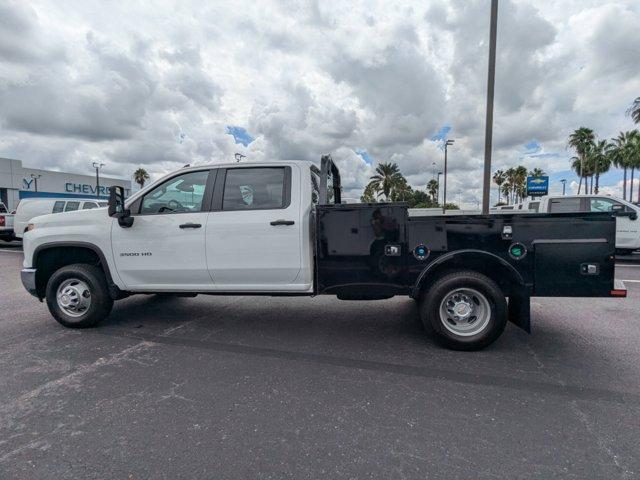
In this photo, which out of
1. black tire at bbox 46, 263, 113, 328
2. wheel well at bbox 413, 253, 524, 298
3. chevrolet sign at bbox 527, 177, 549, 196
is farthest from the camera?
chevrolet sign at bbox 527, 177, 549, 196

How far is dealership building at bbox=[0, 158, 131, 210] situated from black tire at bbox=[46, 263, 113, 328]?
38.9m

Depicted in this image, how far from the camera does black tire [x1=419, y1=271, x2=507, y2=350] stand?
3783mm

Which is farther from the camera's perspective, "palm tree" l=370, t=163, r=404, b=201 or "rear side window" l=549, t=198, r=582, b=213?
"palm tree" l=370, t=163, r=404, b=201

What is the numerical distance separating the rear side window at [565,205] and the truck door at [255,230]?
899 centimetres

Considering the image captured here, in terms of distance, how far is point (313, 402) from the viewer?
2.97 meters

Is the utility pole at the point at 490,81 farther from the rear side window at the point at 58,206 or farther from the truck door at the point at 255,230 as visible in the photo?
the rear side window at the point at 58,206

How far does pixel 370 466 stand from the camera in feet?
7.38

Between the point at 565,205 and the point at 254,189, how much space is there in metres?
9.54

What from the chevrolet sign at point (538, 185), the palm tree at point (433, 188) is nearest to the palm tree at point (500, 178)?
the palm tree at point (433, 188)

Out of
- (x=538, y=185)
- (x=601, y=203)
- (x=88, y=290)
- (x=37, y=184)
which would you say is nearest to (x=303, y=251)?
(x=88, y=290)

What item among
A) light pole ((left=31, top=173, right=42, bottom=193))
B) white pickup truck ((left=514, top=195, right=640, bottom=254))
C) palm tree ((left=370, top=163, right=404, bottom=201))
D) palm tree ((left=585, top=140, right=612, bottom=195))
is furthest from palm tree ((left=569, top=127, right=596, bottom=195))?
light pole ((left=31, top=173, right=42, bottom=193))

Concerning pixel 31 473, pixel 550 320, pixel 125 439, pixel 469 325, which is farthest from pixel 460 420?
pixel 550 320

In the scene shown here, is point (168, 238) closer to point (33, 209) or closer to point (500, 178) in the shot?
point (33, 209)

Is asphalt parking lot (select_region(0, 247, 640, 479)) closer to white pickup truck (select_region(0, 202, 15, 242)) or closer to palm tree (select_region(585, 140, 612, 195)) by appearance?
white pickup truck (select_region(0, 202, 15, 242))
